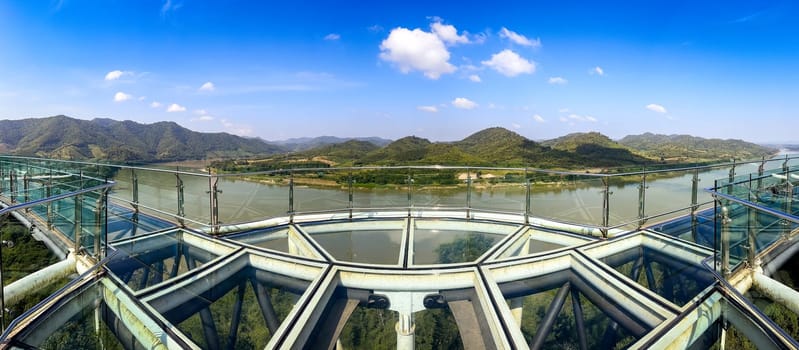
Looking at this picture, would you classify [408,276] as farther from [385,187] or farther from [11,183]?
[11,183]

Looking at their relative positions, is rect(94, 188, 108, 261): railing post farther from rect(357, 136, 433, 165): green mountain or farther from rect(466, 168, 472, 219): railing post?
rect(357, 136, 433, 165): green mountain

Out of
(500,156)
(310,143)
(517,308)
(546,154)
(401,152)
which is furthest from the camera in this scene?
(310,143)

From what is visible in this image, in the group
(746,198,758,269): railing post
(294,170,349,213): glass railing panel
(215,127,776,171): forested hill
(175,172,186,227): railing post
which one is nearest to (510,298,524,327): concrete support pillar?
(746,198,758,269): railing post

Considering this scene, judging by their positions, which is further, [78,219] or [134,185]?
[134,185]

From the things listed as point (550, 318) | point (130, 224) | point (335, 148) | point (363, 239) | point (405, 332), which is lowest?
point (405, 332)

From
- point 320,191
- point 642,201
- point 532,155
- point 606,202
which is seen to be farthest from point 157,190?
point 532,155

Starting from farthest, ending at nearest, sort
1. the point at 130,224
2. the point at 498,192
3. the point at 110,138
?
the point at 110,138, the point at 498,192, the point at 130,224

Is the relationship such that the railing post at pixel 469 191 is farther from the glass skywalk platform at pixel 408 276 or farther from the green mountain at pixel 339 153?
the green mountain at pixel 339 153
